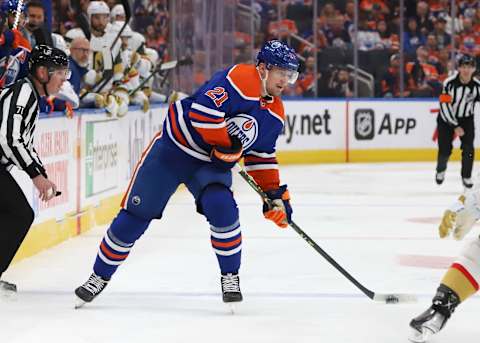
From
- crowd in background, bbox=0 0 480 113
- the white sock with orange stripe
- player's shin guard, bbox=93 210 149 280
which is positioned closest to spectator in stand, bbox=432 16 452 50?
crowd in background, bbox=0 0 480 113

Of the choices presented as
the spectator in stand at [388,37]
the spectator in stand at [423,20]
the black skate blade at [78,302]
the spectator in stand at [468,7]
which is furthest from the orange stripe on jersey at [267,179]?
the spectator in stand at [468,7]

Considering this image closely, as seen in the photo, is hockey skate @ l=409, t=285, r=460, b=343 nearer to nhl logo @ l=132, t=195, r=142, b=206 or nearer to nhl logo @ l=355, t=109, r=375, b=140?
nhl logo @ l=132, t=195, r=142, b=206

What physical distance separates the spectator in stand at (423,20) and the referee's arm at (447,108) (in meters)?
4.87

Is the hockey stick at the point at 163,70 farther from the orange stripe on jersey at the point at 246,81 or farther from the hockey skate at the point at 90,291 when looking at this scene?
the orange stripe on jersey at the point at 246,81

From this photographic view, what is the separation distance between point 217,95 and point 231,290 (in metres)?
0.80

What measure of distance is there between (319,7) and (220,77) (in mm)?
11191

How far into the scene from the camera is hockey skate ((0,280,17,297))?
15.8ft

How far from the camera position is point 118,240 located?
4.60m

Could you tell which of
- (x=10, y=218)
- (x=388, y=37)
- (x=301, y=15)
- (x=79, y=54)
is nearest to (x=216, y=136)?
(x=10, y=218)

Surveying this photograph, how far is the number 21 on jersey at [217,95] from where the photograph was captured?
173 inches

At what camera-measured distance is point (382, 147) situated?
48.4 feet

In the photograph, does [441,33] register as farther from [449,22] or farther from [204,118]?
[204,118]

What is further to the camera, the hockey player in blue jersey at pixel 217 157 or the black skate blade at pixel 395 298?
the black skate blade at pixel 395 298

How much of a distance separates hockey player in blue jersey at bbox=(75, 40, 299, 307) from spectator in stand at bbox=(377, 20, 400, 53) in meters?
11.1
